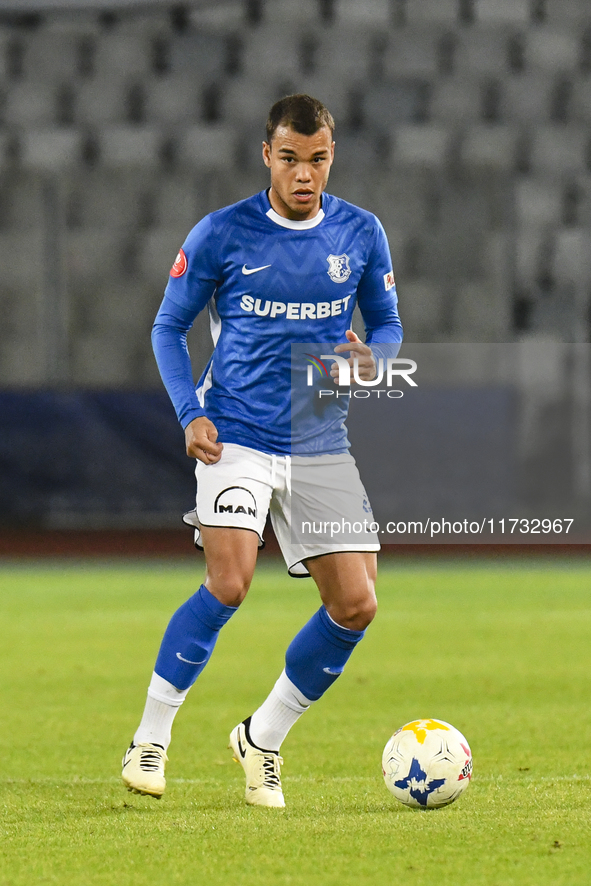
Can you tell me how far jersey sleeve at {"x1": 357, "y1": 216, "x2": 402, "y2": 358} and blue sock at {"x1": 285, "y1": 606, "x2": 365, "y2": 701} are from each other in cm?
81

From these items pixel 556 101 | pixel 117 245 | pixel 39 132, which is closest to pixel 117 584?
pixel 117 245

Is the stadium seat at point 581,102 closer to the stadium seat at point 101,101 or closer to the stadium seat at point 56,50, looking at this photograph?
the stadium seat at point 101,101

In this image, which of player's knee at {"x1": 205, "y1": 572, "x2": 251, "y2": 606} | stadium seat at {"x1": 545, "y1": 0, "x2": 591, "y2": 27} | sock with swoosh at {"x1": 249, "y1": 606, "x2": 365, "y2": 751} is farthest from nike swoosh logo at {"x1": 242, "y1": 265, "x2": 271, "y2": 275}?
stadium seat at {"x1": 545, "y1": 0, "x2": 591, "y2": 27}

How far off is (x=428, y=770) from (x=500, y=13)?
14064 mm

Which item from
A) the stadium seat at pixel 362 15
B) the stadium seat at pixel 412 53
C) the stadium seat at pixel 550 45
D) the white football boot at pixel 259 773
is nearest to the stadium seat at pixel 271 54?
the stadium seat at pixel 362 15

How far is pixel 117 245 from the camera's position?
14.2 meters

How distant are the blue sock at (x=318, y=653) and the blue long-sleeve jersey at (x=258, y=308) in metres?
0.50

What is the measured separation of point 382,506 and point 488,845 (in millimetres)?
1401

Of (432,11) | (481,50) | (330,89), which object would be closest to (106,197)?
(330,89)

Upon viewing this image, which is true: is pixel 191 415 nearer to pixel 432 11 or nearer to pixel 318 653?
pixel 318 653

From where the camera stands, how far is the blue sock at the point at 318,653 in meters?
3.74

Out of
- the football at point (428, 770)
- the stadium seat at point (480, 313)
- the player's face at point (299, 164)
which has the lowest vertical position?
the stadium seat at point (480, 313)

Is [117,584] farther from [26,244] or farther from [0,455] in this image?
[26,244]

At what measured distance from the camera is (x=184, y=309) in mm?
3824
